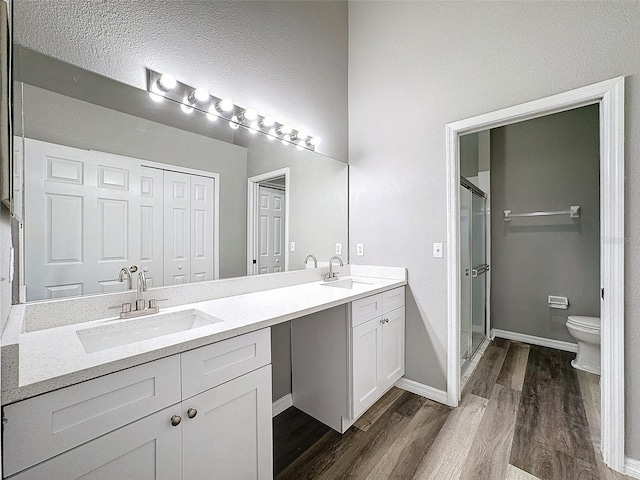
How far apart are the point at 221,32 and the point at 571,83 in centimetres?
199

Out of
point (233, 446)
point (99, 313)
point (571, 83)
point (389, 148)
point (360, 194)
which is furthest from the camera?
point (360, 194)

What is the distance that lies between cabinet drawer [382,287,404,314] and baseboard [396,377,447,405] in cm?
60

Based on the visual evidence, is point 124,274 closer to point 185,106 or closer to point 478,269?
point 185,106

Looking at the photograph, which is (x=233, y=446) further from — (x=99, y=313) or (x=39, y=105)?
(x=39, y=105)

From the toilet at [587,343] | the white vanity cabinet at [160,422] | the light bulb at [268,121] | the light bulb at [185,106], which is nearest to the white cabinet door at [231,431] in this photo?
the white vanity cabinet at [160,422]

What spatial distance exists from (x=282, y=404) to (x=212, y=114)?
1898 millimetres

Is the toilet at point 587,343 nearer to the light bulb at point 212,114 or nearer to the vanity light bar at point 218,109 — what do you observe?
the vanity light bar at point 218,109

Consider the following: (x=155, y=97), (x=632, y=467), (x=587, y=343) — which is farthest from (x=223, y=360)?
(x=587, y=343)

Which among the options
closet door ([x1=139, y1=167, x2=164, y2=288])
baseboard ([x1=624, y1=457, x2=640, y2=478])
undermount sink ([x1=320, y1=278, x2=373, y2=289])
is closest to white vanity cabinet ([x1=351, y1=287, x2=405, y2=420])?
undermount sink ([x1=320, y1=278, x2=373, y2=289])

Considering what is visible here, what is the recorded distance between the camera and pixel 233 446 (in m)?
1.09

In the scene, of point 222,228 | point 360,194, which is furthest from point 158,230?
point 360,194

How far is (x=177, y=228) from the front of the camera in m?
1.49

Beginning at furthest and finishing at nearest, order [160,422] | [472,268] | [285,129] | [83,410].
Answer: [472,268] → [285,129] → [160,422] → [83,410]

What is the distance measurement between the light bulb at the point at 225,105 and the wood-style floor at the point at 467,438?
1.95m
